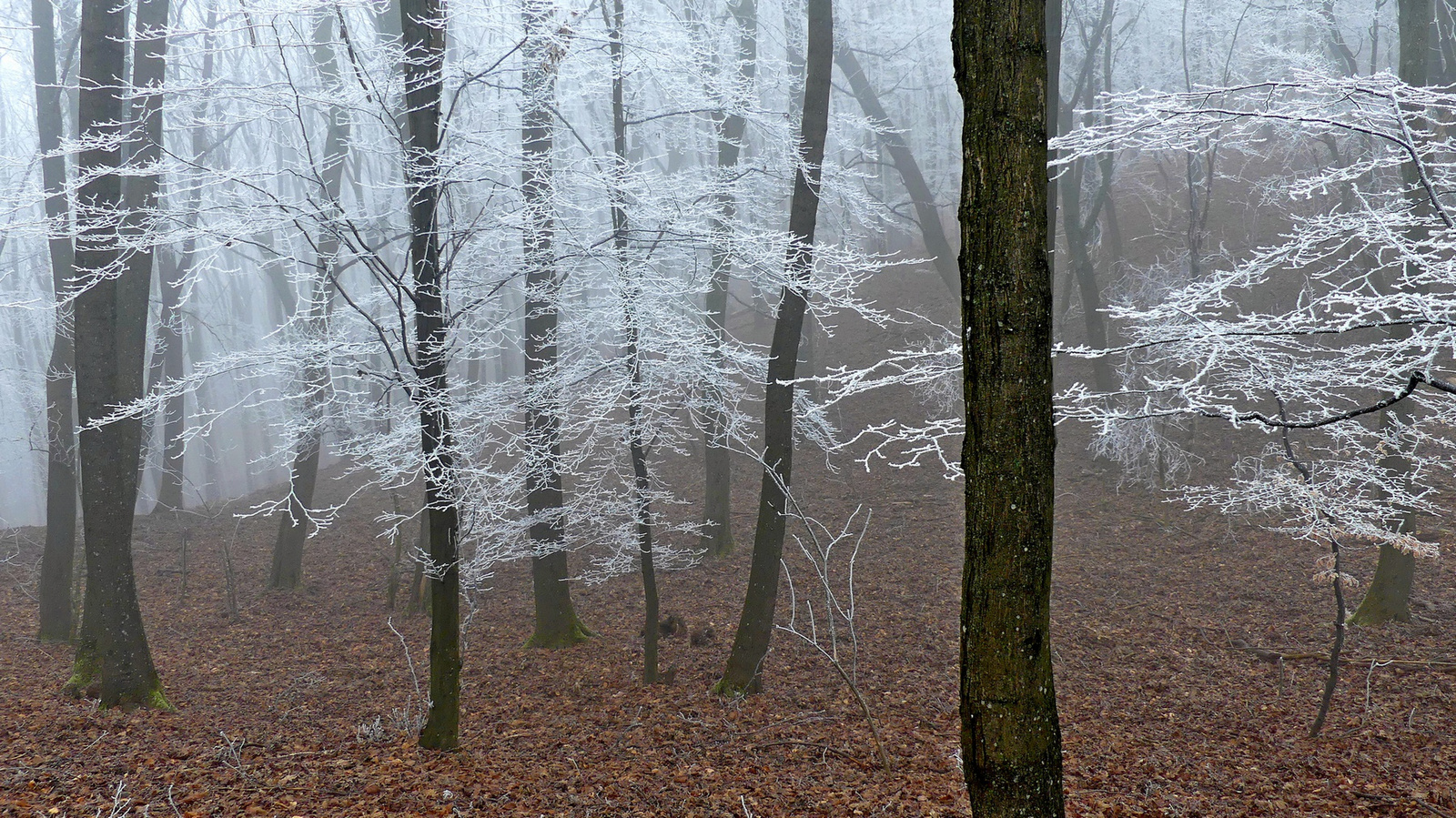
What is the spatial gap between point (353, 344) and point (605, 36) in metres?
3.67

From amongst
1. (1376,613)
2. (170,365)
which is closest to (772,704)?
(1376,613)

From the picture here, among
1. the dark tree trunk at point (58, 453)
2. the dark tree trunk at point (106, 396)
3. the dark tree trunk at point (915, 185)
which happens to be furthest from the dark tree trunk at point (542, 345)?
the dark tree trunk at point (915, 185)

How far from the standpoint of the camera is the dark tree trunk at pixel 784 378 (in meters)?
6.99

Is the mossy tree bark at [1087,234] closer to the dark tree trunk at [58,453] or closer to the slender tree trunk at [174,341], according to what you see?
the dark tree trunk at [58,453]

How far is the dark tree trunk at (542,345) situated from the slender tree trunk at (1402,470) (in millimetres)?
7873

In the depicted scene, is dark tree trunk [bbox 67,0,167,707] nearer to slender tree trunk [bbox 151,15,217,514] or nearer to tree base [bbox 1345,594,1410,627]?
slender tree trunk [bbox 151,15,217,514]

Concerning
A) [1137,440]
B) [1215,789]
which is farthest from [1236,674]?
[1137,440]

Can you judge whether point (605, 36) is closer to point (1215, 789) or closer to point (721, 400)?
point (721, 400)

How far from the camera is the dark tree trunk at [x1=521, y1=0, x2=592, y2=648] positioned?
20.9ft

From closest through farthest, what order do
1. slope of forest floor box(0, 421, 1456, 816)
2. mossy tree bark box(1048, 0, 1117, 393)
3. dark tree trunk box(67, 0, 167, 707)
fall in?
slope of forest floor box(0, 421, 1456, 816) < dark tree trunk box(67, 0, 167, 707) < mossy tree bark box(1048, 0, 1117, 393)

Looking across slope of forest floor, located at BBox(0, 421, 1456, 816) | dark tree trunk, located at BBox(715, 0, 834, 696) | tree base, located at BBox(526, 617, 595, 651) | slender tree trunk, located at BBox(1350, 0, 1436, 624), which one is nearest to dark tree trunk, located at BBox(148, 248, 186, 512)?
slope of forest floor, located at BBox(0, 421, 1456, 816)

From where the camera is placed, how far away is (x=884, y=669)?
802cm

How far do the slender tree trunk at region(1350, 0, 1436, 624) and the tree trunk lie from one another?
6.95 m

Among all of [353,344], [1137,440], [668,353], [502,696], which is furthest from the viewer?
[1137,440]
